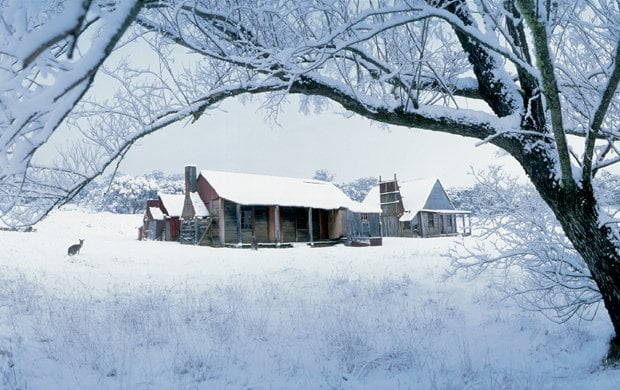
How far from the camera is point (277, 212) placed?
2503 centimetres

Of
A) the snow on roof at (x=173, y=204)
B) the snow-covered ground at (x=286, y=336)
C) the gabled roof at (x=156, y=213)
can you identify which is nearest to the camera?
the snow-covered ground at (x=286, y=336)

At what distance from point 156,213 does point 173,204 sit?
7.00 feet

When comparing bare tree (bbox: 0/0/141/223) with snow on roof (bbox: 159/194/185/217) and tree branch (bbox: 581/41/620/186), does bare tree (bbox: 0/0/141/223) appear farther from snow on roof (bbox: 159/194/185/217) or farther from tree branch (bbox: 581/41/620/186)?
snow on roof (bbox: 159/194/185/217)

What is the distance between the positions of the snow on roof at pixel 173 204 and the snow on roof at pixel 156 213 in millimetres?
1315

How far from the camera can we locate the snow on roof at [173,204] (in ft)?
103

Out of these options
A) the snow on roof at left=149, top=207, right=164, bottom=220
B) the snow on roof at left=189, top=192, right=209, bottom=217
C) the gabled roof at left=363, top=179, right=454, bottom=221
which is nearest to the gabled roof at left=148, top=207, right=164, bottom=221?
the snow on roof at left=149, top=207, right=164, bottom=220

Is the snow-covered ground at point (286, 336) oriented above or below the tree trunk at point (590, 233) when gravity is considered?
below

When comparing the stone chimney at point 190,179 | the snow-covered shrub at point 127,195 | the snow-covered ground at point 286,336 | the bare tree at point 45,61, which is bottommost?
the snow-covered ground at point 286,336

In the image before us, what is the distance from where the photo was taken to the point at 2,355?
5516mm

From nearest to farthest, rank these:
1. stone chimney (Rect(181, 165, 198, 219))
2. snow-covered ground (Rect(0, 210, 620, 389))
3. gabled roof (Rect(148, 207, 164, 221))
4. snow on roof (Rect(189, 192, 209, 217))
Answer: snow-covered ground (Rect(0, 210, 620, 389)), snow on roof (Rect(189, 192, 209, 217)), stone chimney (Rect(181, 165, 198, 219)), gabled roof (Rect(148, 207, 164, 221))

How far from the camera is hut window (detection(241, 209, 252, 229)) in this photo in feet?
83.6

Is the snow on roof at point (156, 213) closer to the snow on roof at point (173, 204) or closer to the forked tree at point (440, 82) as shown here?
the snow on roof at point (173, 204)

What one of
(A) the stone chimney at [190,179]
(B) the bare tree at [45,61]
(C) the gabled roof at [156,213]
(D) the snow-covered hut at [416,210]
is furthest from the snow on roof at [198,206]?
(B) the bare tree at [45,61]

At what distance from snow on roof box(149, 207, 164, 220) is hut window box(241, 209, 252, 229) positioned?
10262 millimetres
